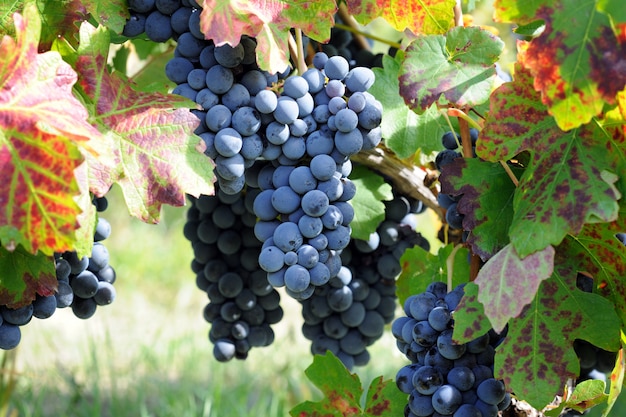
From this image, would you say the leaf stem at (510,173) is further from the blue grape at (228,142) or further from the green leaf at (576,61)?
the blue grape at (228,142)

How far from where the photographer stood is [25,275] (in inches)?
35.2

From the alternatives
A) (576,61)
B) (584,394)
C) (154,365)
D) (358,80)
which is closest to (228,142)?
(358,80)

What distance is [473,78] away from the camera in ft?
2.90

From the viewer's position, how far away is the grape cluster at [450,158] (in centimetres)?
99

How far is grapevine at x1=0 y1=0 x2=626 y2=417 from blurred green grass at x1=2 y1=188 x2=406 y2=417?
1.02 metres

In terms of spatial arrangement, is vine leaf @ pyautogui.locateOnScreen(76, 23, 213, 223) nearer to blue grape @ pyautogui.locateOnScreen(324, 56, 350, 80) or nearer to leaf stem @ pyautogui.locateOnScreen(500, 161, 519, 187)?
blue grape @ pyautogui.locateOnScreen(324, 56, 350, 80)

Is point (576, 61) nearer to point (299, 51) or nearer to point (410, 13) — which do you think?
point (410, 13)

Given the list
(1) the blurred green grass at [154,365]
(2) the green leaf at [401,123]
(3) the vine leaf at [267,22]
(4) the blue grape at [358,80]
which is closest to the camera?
(3) the vine leaf at [267,22]

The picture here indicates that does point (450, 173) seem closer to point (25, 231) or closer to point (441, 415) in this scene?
point (441, 415)

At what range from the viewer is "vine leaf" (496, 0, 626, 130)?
72cm

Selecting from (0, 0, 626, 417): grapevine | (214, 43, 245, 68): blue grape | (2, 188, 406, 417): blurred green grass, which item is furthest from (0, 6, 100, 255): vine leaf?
(2, 188, 406, 417): blurred green grass

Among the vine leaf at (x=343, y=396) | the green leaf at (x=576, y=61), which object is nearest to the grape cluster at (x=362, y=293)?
the vine leaf at (x=343, y=396)

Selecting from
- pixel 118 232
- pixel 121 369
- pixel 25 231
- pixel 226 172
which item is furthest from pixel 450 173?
pixel 118 232

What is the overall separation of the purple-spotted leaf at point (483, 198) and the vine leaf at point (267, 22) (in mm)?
232
